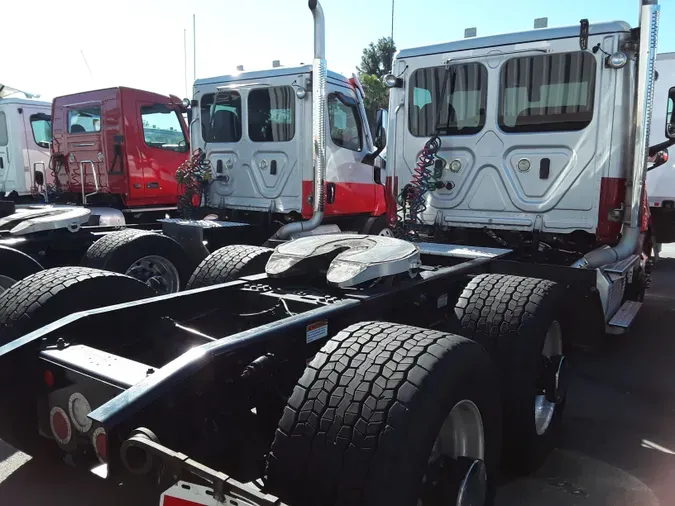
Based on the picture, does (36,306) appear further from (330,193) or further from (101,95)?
(101,95)

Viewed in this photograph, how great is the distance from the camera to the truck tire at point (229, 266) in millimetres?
3805

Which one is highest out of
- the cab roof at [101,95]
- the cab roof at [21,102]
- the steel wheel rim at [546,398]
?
the cab roof at [21,102]

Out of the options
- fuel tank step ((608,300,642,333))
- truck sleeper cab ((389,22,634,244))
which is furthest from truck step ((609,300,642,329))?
truck sleeper cab ((389,22,634,244))

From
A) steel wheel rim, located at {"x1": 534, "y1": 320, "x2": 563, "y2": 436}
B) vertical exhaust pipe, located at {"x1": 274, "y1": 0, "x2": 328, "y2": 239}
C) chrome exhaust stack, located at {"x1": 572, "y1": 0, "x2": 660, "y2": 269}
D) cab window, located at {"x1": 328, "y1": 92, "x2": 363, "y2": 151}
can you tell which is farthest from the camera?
cab window, located at {"x1": 328, "y1": 92, "x2": 363, "y2": 151}

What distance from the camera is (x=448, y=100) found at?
514 cm

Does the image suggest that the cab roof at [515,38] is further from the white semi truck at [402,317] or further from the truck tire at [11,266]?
the truck tire at [11,266]

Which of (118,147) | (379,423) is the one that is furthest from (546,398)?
(118,147)

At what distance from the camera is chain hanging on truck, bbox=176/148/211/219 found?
7.18 meters

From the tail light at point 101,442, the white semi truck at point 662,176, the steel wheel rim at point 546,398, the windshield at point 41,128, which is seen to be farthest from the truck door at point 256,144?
the white semi truck at point 662,176

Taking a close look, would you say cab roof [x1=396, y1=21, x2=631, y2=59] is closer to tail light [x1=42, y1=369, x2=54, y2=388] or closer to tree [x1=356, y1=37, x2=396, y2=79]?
tail light [x1=42, y1=369, x2=54, y2=388]

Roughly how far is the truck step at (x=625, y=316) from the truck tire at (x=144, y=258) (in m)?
3.83

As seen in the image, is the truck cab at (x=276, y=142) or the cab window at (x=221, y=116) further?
the cab window at (x=221, y=116)

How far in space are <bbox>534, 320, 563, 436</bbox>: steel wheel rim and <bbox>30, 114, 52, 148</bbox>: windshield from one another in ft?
31.8

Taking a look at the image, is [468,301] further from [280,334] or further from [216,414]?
[216,414]
